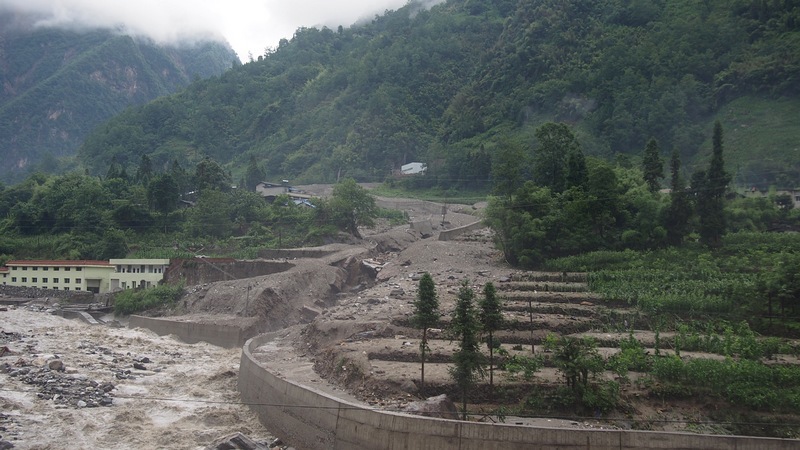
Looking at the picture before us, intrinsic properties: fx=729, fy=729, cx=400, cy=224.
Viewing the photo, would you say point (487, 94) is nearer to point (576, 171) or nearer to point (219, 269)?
point (576, 171)

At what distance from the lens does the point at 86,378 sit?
93.0 ft

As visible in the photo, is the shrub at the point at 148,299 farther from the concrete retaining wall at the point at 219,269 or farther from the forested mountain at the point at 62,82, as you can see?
the forested mountain at the point at 62,82

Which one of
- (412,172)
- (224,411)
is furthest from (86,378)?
(412,172)

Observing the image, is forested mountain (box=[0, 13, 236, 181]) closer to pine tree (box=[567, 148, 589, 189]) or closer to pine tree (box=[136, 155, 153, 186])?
pine tree (box=[136, 155, 153, 186])

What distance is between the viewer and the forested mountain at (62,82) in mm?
132375

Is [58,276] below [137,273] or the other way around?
below

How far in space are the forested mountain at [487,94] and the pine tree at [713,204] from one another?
12.0m

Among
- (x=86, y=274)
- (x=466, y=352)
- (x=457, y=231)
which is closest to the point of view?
(x=466, y=352)

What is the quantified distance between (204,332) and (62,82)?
119337mm

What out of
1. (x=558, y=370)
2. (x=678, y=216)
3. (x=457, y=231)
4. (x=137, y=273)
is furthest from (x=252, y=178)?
(x=558, y=370)

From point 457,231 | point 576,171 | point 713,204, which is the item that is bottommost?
point 457,231

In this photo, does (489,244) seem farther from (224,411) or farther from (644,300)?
(224,411)

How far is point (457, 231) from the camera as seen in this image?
49.9 m

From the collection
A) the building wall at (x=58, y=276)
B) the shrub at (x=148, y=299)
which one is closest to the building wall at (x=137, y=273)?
the building wall at (x=58, y=276)
